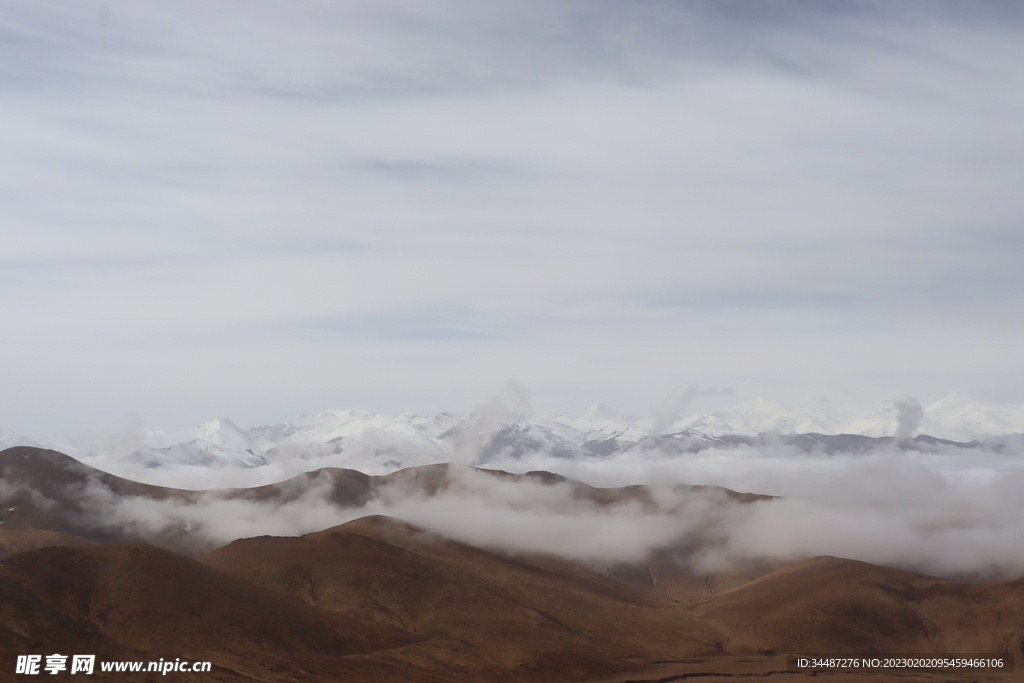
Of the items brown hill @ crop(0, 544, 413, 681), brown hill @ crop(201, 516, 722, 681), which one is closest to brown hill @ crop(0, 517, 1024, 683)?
brown hill @ crop(0, 544, 413, 681)

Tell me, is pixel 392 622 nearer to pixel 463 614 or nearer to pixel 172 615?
pixel 463 614

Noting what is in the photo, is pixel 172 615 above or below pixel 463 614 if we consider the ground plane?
above

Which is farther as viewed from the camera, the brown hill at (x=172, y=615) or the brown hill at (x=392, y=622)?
the brown hill at (x=392, y=622)

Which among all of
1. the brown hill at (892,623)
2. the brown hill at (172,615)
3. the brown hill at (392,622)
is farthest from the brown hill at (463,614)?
the brown hill at (172,615)

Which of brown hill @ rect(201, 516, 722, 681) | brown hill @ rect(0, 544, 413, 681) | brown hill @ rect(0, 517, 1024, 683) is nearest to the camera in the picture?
brown hill @ rect(0, 544, 413, 681)

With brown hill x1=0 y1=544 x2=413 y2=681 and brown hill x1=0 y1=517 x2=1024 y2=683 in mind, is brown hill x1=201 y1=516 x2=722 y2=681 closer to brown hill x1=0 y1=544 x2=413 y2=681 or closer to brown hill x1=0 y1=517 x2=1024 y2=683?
brown hill x1=0 y1=517 x2=1024 y2=683

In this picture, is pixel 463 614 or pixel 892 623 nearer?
pixel 463 614

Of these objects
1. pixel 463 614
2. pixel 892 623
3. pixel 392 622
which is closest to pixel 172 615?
pixel 392 622

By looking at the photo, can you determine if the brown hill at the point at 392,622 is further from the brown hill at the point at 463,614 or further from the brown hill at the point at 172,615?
the brown hill at the point at 463,614

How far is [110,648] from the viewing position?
97.6 meters

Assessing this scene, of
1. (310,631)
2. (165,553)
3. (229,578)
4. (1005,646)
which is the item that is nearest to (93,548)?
(165,553)

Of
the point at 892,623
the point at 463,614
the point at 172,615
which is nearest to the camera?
the point at 172,615

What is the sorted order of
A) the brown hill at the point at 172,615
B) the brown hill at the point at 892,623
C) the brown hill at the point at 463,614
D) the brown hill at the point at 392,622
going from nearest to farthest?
1. the brown hill at the point at 172,615
2. the brown hill at the point at 392,622
3. the brown hill at the point at 463,614
4. the brown hill at the point at 892,623

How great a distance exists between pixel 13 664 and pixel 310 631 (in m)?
49.7
